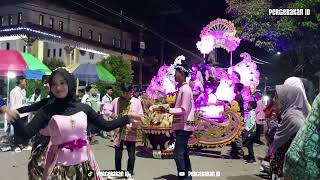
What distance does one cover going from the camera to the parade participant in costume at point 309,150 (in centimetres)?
217

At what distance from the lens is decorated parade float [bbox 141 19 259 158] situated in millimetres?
10734

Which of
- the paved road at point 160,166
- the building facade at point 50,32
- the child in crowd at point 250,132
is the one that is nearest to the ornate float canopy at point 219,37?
the child in crowd at point 250,132

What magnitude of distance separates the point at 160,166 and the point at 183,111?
2.79 metres

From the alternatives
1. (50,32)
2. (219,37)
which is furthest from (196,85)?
(50,32)

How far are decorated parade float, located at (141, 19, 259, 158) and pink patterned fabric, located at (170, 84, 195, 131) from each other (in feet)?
11.9

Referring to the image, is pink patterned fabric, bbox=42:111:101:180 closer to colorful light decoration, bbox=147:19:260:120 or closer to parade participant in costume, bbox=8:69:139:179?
parade participant in costume, bbox=8:69:139:179

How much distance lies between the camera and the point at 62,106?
3.99 m

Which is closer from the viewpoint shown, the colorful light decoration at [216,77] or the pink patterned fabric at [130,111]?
the pink patterned fabric at [130,111]

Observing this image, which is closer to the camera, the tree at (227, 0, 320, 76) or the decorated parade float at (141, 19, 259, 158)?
the decorated parade float at (141, 19, 259, 158)

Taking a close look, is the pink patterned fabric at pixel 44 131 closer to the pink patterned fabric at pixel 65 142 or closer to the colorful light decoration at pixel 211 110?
the pink patterned fabric at pixel 65 142

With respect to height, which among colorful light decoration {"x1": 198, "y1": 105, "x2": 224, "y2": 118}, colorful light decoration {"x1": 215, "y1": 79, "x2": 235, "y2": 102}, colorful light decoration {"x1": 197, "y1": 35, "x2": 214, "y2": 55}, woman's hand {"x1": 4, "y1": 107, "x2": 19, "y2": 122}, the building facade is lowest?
colorful light decoration {"x1": 198, "y1": 105, "x2": 224, "y2": 118}

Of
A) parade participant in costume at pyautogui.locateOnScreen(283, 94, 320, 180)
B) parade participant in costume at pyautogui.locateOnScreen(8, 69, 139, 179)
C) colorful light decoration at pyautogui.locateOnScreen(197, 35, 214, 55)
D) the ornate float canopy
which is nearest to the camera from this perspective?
parade participant in costume at pyautogui.locateOnScreen(283, 94, 320, 180)

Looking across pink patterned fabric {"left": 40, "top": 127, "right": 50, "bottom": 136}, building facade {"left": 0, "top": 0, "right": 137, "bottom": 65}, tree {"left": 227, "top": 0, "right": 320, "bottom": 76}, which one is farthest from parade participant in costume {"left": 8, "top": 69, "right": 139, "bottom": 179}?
building facade {"left": 0, "top": 0, "right": 137, "bottom": 65}

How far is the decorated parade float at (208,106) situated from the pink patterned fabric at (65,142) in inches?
258
